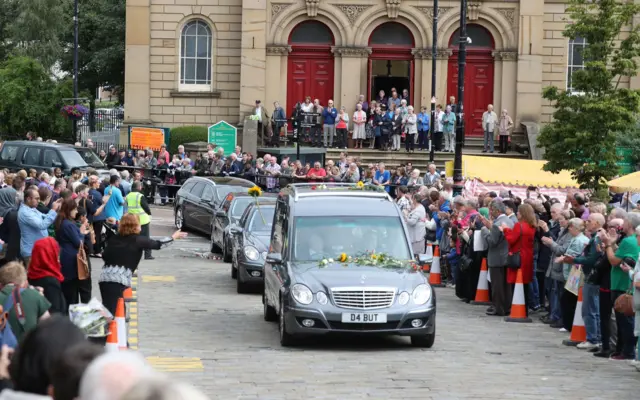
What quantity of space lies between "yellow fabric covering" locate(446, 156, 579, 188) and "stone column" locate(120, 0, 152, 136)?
16543 mm

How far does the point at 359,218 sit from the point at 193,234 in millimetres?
15973

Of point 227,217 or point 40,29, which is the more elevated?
point 40,29

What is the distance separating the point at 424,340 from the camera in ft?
52.5

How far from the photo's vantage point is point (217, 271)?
82.3ft

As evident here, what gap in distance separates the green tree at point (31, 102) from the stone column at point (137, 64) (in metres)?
7.91

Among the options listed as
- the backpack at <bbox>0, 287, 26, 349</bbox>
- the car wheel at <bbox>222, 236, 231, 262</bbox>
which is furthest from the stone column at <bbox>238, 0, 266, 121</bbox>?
the backpack at <bbox>0, 287, 26, 349</bbox>

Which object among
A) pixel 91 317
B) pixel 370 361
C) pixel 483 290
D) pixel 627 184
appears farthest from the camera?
pixel 627 184

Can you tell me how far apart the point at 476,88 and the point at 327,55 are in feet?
17.6

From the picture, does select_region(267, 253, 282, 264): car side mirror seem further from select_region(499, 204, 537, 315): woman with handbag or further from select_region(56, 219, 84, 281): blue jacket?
select_region(499, 204, 537, 315): woman with handbag

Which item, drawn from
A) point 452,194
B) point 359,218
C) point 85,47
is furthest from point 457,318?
point 85,47

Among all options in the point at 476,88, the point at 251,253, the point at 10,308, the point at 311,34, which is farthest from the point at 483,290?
the point at 311,34

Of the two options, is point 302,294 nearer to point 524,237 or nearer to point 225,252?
point 524,237

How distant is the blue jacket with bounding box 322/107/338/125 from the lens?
4206 cm

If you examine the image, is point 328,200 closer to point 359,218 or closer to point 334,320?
point 359,218
